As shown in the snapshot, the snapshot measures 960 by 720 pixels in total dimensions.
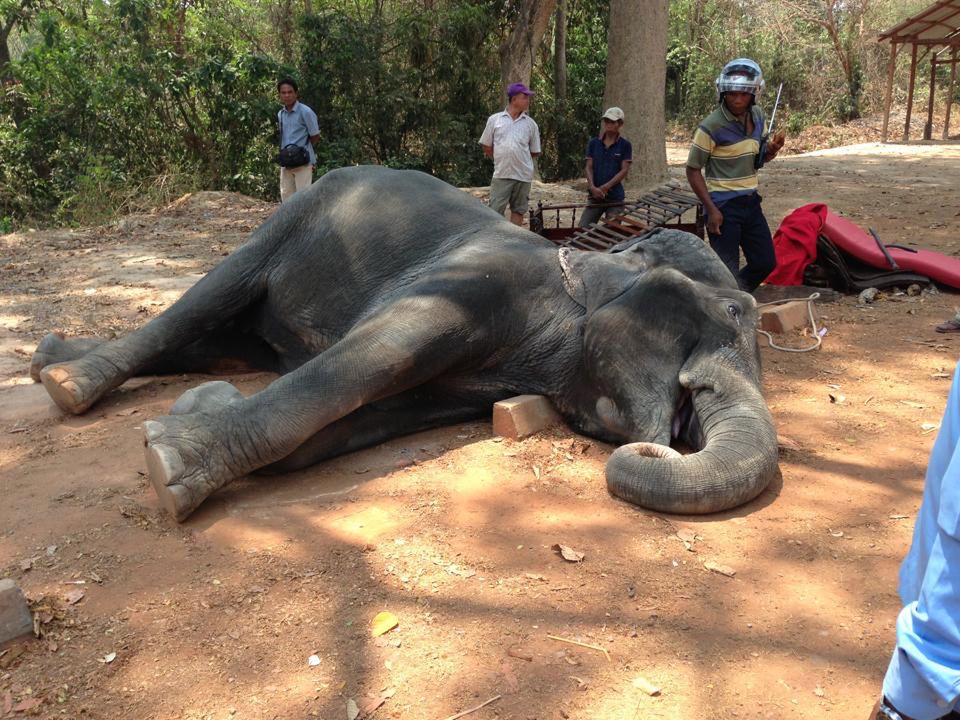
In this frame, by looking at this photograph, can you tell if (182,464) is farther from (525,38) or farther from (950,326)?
(525,38)

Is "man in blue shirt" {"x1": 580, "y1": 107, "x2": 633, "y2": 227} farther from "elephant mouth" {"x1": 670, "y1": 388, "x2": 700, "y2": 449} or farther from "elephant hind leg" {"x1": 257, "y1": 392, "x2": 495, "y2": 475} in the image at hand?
"elephant mouth" {"x1": 670, "y1": 388, "x2": 700, "y2": 449}

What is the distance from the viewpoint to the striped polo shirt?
19.4ft

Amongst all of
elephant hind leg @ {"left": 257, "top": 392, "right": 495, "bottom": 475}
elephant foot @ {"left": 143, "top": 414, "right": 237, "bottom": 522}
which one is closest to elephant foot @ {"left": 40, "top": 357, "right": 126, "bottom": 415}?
elephant foot @ {"left": 143, "top": 414, "right": 237, "bottom": 522}

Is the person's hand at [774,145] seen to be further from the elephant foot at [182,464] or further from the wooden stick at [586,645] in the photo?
the wooden stick at [586,645]

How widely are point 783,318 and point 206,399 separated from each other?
376 cm

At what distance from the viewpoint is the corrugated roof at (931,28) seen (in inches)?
A: 754

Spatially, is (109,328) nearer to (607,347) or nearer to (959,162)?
(607,347)

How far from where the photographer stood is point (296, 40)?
15.7m

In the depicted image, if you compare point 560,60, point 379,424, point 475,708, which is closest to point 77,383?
point 379,424

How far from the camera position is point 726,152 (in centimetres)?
599

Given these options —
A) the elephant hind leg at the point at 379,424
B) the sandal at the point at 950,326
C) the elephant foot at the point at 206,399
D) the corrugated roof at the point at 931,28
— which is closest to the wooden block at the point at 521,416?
the elephant hind leg at the point at 379,424

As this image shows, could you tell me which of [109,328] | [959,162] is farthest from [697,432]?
[959,162]

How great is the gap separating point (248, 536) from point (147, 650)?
692mm

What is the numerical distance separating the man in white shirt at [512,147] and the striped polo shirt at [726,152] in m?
2.71
